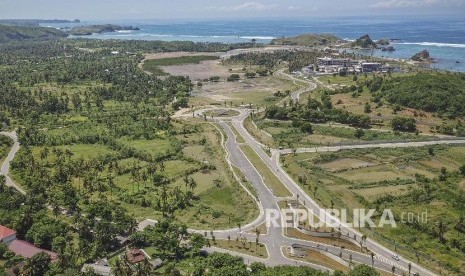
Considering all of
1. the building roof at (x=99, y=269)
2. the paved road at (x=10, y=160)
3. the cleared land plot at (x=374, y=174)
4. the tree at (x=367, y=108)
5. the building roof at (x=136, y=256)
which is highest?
the tree at (x=367, y=108)

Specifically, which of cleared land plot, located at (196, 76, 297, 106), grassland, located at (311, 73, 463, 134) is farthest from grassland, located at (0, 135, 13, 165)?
grassland, located at (311, 73, 463, 134)

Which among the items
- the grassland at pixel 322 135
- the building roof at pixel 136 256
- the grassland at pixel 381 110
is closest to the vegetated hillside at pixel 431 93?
the grassland at pixel 381 110

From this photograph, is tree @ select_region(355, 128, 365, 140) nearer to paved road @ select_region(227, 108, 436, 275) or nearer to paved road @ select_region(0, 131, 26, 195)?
paved road @ select_region(227, 108, 436, 275)

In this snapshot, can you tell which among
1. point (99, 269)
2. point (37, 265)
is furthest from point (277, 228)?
point (37, 265)

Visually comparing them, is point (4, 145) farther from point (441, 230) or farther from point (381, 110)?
point (381, 110)

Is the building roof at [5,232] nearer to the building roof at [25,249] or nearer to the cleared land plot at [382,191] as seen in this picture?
the building roof at [25,249]

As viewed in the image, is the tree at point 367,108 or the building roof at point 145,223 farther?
the tree at point 367,108
